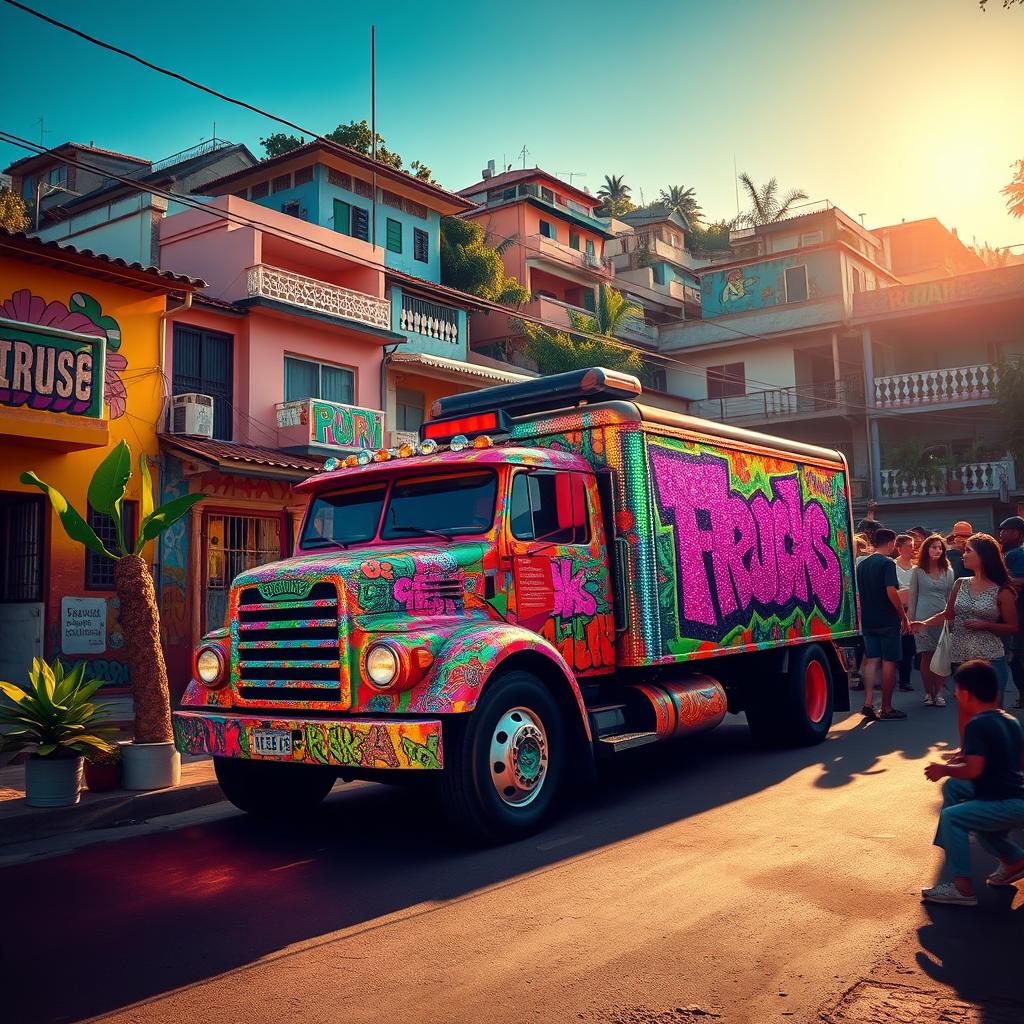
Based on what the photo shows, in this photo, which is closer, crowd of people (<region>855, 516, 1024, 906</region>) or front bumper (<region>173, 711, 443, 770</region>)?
crowd of people (<region>855, 516, 1024, 906</region>)

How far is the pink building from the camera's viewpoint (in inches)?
1497

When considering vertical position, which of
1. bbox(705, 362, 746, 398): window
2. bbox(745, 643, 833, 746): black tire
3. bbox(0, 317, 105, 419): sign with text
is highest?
bbox(705, 362, 746, 398): window

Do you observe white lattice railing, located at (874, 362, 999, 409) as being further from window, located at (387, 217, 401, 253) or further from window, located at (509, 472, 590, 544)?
window, located at (509, 472, 590, 544)

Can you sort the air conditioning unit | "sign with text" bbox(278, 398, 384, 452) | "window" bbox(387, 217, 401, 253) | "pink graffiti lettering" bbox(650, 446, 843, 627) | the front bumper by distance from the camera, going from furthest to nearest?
"window" bbox(387, 217, 401, 253) < "sign with text" bbox(278, 398, 384, 452) < the air conditioning unit < "pink graffiti lettering" bbox(650, 446, 843, 627) < the front bumper

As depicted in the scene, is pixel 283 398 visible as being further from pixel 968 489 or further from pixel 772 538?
pixel 968 489

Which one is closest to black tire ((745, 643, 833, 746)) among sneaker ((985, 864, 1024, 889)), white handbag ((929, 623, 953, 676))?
white handbag ((929, 623, 953, 676))

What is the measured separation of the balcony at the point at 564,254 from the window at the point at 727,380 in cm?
720

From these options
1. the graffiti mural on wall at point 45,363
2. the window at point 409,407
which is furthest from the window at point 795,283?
the graffiti mural on wall at point 45,363

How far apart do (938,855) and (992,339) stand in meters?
32.5

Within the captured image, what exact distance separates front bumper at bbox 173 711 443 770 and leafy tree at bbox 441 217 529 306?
2832 cm

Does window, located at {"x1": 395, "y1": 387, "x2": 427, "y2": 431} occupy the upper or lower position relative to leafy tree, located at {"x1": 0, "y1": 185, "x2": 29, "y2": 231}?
lower

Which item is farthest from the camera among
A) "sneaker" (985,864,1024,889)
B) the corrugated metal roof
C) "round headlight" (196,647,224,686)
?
the corrugated metal roof

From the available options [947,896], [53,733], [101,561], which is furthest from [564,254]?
[947,896]

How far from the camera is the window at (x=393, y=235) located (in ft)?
102
